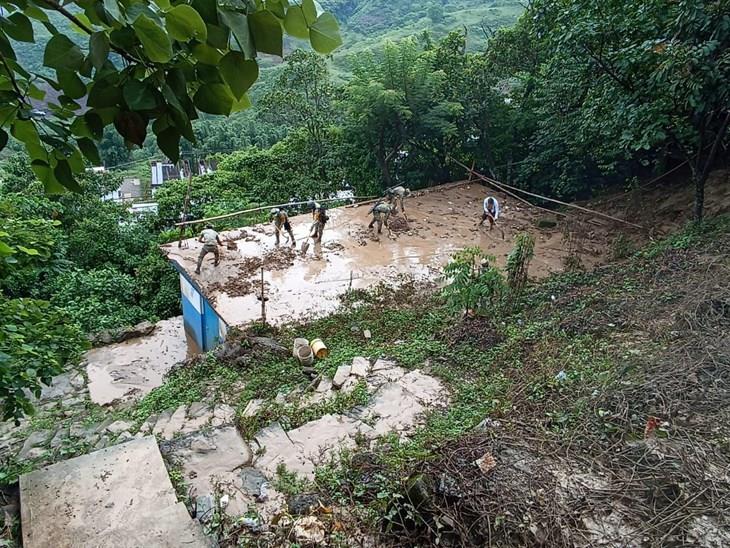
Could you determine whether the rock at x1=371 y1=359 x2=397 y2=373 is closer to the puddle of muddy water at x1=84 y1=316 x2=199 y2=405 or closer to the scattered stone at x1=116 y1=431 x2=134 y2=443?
the scattered stone at x1=116 y1=431 x2=134 y2=443

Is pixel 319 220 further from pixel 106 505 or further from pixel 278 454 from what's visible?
pixel 106 505

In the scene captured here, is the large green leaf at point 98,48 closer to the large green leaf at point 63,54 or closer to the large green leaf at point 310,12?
the large green leaf at point 63,54

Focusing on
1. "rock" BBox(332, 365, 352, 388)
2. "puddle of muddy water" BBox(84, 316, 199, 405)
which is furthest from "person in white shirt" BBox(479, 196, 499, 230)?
"puddle of muddy water" BBox(84, 316, 199, 405)

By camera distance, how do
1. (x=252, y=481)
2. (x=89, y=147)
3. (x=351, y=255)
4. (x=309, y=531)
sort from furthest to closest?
(x=351, y=255) → (x=252, y=481) → (x=309, y=531) → (x=89, y=147)

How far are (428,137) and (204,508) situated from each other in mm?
10272

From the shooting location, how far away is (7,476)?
3.70 meters

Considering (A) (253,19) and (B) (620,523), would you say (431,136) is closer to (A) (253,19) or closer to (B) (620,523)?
(B) (620,523)

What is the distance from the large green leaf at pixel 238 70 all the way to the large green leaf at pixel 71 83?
0.73 ft

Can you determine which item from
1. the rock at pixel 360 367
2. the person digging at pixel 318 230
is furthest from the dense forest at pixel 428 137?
the person digging at pixel 318 230

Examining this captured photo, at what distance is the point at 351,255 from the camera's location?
8.61 meters

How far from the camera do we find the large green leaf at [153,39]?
26.7 inches

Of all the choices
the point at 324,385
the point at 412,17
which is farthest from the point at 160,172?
the point at 412,17

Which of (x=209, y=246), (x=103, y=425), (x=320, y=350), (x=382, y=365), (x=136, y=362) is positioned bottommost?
(x=136, y=362)

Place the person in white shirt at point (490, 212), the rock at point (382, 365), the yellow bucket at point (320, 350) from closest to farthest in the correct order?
the rock at point (382, 365)
the yellow bucket at point (320, 350)
the person in white shirt at point (490, 212)
